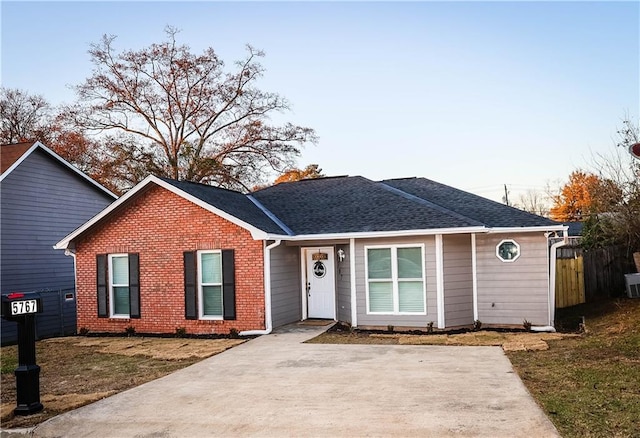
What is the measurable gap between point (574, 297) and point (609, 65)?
7291mm

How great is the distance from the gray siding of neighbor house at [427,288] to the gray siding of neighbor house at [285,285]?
1.90 m

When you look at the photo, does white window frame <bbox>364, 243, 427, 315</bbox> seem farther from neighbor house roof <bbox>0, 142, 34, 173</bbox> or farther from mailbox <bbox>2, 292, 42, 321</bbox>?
neighbor house roof <bbox>0, 142, 34, 173</bbox>

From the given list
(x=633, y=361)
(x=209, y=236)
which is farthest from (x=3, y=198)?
(x=633, y=361)

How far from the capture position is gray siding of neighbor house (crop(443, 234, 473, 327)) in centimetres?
1284

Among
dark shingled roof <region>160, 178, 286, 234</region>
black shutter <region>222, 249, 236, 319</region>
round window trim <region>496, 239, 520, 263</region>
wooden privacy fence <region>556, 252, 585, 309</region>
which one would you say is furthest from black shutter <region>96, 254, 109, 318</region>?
wooden privacy fence <region>556, 252, 585, 309</region>

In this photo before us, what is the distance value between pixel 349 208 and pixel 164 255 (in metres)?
5.23

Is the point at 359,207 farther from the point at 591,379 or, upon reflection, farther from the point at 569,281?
the point at 591,379

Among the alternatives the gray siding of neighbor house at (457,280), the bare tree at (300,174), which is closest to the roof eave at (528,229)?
the gray siding of neighbor house at (457,280)

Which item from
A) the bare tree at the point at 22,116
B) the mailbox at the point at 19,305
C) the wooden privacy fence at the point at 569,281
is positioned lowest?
the wooden privacy fence at the point at 569,281

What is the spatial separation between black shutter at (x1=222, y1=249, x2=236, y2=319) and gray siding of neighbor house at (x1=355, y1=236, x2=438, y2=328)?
10.2 feet

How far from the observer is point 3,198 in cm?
1584

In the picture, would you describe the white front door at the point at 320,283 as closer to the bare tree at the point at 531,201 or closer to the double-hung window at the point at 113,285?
the double-hung window at the point at 113,285

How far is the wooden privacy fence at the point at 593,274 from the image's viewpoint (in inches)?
672

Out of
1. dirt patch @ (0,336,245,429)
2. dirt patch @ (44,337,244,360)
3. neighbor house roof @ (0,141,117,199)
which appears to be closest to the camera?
dirt patch @ (0,336,245,429)
